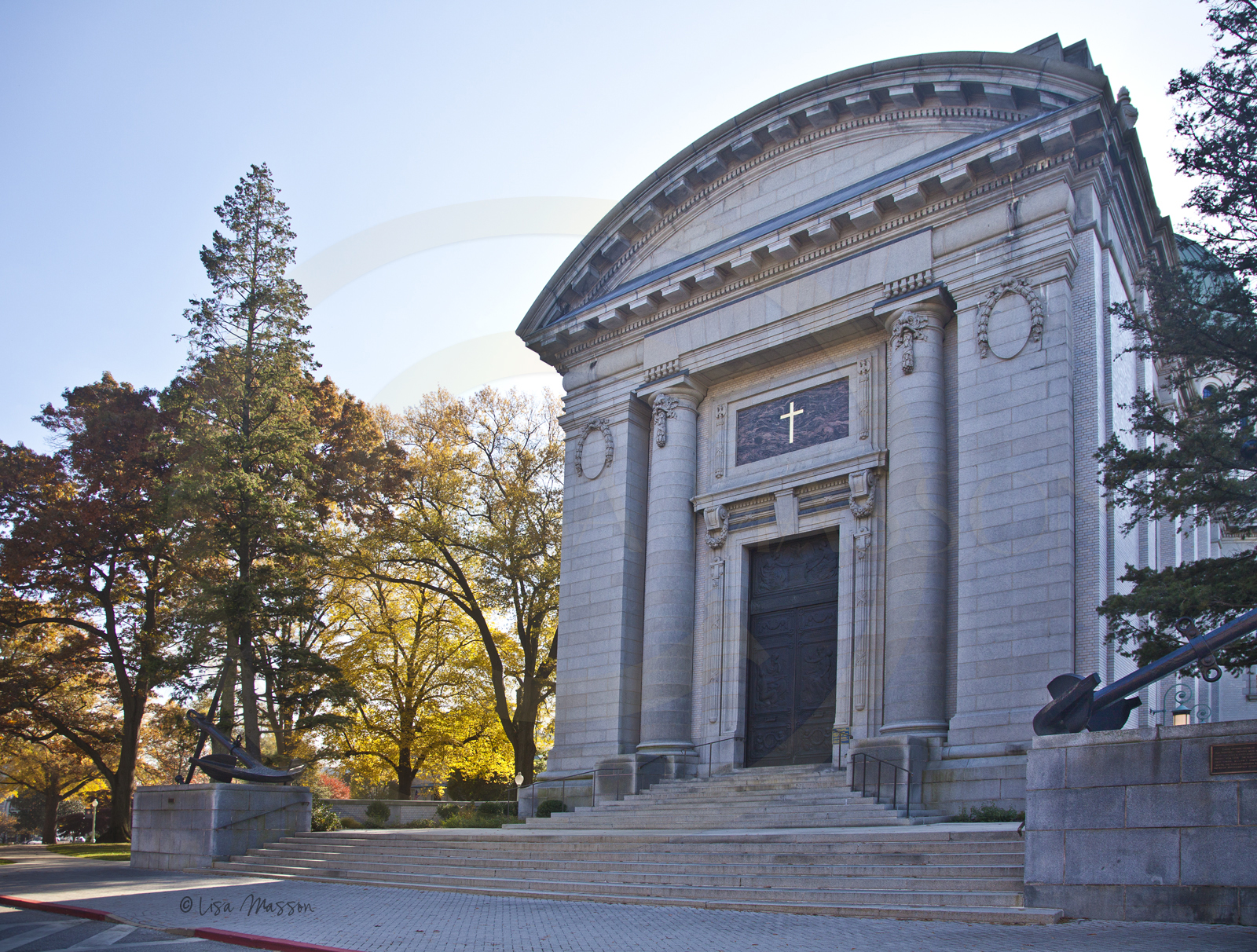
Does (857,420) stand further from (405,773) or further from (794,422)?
(405,773)

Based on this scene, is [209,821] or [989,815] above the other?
[989,815]

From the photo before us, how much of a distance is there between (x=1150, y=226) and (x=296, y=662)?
22.1 meters

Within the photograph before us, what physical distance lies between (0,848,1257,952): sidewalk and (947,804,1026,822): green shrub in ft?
17.8

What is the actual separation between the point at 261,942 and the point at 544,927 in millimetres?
2909

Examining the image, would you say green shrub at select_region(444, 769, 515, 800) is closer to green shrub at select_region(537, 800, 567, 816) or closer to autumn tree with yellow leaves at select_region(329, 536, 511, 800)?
autumn tree with yellow leaves at select_region(329, 536, 511, 800)

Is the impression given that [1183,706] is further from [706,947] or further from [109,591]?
[109,591]

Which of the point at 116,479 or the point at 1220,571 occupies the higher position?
the point at 116,479

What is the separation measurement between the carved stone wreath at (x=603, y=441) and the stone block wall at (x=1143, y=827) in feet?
52.4

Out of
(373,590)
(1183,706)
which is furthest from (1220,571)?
(373,590)

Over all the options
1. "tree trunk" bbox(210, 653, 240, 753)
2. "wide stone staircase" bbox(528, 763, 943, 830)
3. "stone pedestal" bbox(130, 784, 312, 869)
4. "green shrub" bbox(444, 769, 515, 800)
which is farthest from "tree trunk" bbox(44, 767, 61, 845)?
"wide stone staircase" bbox(528, 763, 943, 830)

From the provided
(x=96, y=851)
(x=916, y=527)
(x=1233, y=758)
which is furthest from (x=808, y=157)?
(x=96, y=851)

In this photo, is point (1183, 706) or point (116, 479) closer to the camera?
point (1183, 706)

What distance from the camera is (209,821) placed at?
2192 cm

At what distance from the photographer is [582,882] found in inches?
578
